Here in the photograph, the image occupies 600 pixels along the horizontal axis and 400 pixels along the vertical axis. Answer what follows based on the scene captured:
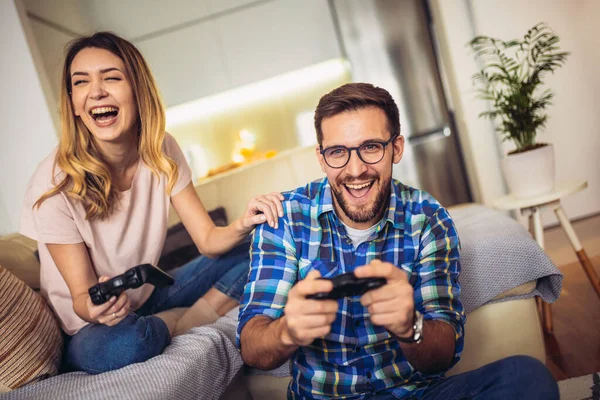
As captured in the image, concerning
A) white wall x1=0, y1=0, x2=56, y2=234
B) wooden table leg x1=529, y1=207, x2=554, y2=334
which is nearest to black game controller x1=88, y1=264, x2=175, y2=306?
wooden table leg x1=529, y1=207, x2=554, y2=334

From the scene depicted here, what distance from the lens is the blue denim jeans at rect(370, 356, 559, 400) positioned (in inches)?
38.4

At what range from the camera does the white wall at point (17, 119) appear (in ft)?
9.72

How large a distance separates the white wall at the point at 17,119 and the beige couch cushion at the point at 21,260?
4.13ft

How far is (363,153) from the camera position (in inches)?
48.3

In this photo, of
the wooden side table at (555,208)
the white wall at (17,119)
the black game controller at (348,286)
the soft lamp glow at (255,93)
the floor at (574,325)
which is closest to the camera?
the black game controller at (348,286)

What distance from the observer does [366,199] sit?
1.24 metres

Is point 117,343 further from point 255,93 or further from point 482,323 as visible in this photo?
point 255,93

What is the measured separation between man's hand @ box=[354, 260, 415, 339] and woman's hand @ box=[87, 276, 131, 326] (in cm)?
68

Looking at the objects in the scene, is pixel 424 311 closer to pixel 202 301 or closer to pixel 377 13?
pixel 202 301

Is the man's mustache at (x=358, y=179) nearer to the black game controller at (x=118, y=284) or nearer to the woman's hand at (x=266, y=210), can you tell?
the woman's hand at (x=266, y=210)

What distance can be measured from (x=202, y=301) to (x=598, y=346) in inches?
52.7

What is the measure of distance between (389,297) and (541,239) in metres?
1.57

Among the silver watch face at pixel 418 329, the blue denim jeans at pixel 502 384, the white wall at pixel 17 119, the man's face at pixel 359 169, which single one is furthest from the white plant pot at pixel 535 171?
the white wall at pixel 17 119

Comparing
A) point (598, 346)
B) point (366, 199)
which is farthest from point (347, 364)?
point (598, 346)
